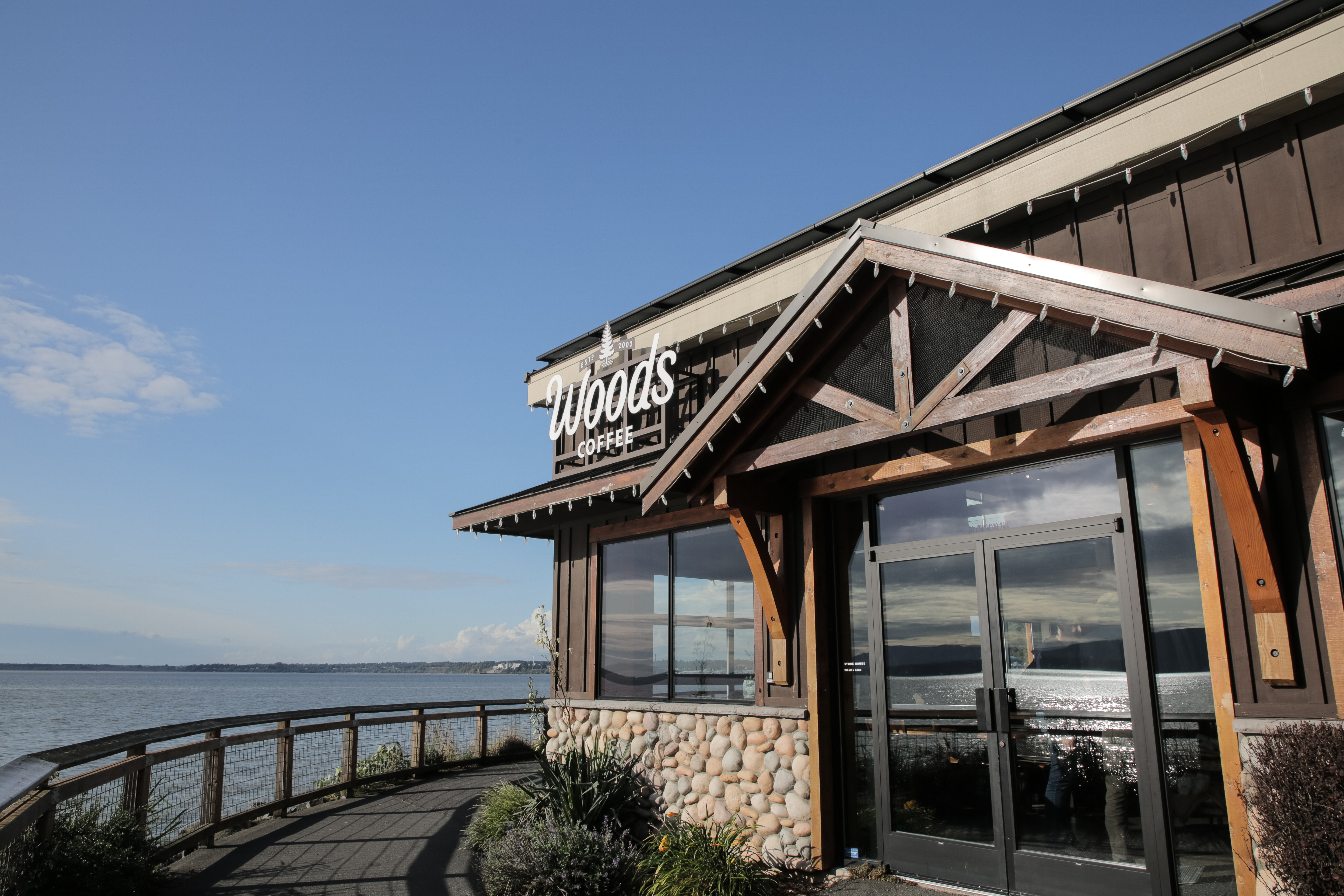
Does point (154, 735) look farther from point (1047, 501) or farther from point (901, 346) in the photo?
point (1047, 501)

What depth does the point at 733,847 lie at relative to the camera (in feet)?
20.5

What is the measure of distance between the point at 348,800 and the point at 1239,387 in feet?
30.7

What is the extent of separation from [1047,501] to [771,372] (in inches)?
77.7

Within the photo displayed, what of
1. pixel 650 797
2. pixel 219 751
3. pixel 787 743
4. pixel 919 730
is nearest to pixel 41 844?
pixel 219 751

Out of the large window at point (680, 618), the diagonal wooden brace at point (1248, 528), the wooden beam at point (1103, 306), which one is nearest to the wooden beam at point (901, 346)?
the wooden beam at point (1103, 306)

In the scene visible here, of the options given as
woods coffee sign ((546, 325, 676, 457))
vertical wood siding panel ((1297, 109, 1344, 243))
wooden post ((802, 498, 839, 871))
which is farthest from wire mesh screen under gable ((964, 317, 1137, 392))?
woods coffee sign ((546, 325, 676, 457))

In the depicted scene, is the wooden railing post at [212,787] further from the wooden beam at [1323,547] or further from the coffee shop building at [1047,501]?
the wooden beam at [1323,547]

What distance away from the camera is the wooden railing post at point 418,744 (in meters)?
11.2

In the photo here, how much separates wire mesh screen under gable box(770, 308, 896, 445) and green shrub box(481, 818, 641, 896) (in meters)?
3.30

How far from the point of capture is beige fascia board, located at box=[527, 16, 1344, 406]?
A: 4633mm

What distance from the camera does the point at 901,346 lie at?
516 cm

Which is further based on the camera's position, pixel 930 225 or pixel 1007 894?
pixel 930 225

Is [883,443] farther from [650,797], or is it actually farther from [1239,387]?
[650,797]

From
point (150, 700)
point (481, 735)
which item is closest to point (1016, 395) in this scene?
point (481, 735)
